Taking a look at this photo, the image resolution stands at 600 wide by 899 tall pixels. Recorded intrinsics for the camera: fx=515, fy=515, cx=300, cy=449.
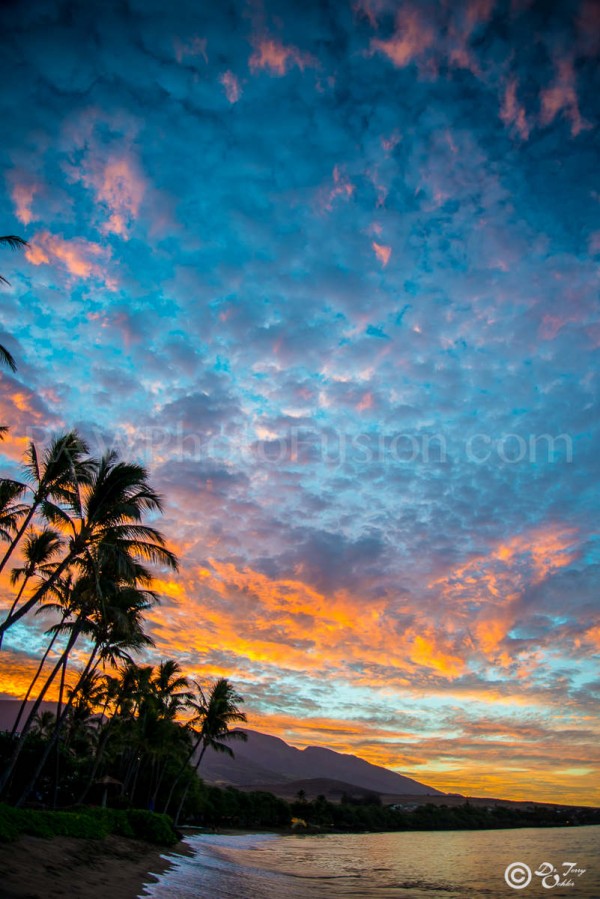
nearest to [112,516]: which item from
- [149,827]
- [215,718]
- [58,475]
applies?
[58,475]

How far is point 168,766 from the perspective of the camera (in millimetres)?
42594

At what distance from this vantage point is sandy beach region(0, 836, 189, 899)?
8445 millimetres

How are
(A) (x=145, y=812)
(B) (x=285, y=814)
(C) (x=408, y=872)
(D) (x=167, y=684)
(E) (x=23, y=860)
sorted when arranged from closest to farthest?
(E) (x=23, y=860) < (A) (x=145, y=812) < (C) (x=408, y=872) < (D) (x=167, y=684) < (B) (x=285, y=814)

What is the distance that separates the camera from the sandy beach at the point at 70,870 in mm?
8445

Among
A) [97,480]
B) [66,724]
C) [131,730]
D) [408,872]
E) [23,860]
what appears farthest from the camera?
[66,724]

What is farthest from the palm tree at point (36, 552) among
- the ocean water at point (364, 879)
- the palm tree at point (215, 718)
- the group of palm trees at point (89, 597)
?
the palm tree at point (215, 718)

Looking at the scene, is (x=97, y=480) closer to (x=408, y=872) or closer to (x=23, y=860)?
(x=23, y=860)

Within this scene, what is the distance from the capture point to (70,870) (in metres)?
10.8

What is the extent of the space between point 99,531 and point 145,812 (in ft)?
50.0

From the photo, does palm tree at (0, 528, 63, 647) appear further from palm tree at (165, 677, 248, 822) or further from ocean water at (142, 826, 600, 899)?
palm tree at (165, 677, 248, 822)

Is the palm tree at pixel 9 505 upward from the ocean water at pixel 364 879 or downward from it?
upward

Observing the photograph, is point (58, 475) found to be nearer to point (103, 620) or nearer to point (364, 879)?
point (103, 620)

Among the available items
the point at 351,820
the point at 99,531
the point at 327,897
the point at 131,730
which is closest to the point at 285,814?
the point at 351,820

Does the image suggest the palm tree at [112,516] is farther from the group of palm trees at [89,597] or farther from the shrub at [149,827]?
the shrub at [149,827]
